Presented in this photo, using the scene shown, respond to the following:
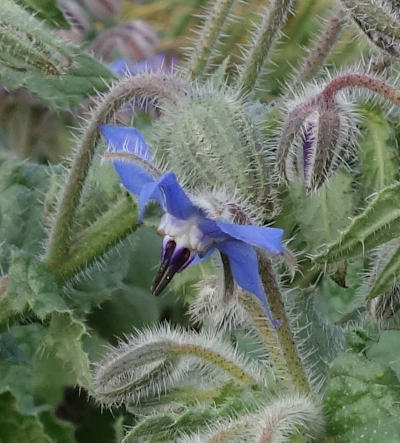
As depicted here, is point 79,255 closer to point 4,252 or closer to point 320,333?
point 4,252

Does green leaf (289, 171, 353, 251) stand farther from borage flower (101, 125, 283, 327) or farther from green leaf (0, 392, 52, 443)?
green leaf (0, 392, 52, 443)

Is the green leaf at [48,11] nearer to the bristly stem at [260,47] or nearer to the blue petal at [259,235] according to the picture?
the bristly stem at [260,47]

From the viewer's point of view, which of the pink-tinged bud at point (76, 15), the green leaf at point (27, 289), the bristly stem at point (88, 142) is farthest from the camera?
the pink-tinged bud at point (76, 15)

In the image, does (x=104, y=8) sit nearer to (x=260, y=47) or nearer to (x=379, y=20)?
(x=260, y=47)

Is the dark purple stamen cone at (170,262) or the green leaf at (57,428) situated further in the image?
the green leaf at (57,428)

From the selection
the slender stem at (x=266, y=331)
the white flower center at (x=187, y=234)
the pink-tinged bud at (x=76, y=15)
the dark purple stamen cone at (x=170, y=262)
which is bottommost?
the pink-tinged bud at (x=76, y=15)

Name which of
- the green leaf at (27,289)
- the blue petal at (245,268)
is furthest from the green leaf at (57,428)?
the blue petal at (245,268)

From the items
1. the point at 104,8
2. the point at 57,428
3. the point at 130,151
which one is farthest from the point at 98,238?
the point at 104,8
